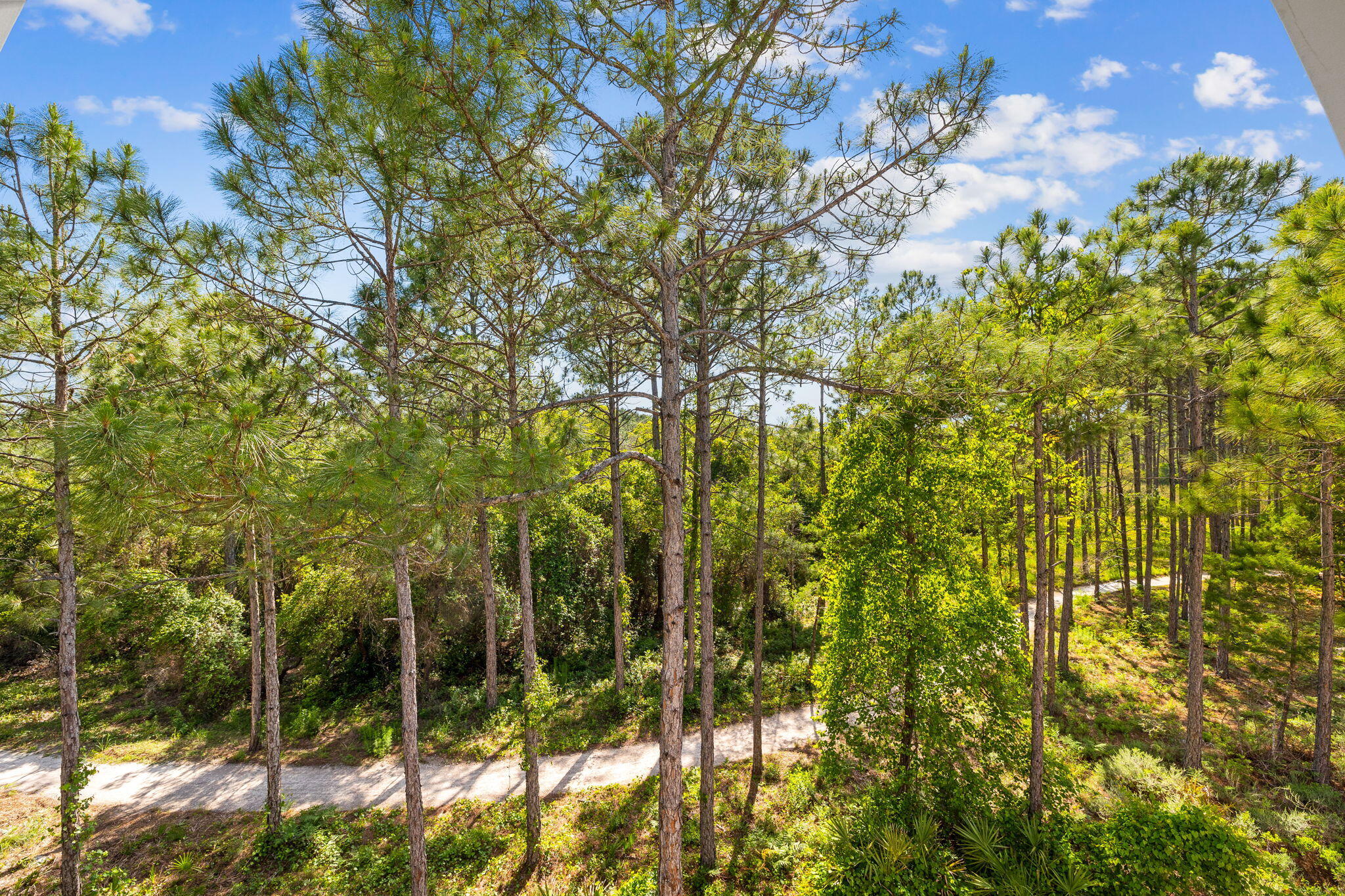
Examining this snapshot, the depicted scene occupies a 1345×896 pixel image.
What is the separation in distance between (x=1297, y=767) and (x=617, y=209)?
14.7 meters

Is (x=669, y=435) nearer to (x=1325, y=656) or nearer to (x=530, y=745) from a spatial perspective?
(x=530, y=745)

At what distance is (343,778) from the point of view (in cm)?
999

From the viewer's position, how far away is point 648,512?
14.4m

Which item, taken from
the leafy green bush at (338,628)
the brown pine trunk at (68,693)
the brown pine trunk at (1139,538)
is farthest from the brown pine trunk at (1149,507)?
the leafy green bush at (338,628)

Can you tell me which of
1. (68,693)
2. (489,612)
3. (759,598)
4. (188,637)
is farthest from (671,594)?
(188,637)

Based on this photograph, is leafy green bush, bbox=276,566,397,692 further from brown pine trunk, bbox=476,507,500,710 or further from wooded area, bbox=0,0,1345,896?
brown pine trunk, bbox=476,507,500,710

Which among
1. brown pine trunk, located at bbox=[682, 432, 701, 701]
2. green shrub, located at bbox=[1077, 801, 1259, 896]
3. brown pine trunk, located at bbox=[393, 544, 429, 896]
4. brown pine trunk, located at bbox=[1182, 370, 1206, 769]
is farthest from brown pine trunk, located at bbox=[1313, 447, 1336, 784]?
brown pine trunk, located at bbox=[393, 544, 429, 896]

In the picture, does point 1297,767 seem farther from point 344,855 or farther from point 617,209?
point 344,855

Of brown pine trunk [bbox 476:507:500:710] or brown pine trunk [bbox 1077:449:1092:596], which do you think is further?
brown pine trunk [bbox 1077:449:1092:596]

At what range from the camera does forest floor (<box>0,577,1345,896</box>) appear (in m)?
7.11

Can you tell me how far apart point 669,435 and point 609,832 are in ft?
22.9

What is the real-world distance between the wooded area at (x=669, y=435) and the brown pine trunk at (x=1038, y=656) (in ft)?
0.23

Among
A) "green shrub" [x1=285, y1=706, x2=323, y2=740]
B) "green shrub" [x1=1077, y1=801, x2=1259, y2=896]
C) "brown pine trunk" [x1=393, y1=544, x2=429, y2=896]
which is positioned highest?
"brown pine trunk" [x1=393, y1=544, x2=429, y2=896]

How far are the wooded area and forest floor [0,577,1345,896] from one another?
0.10 meters
